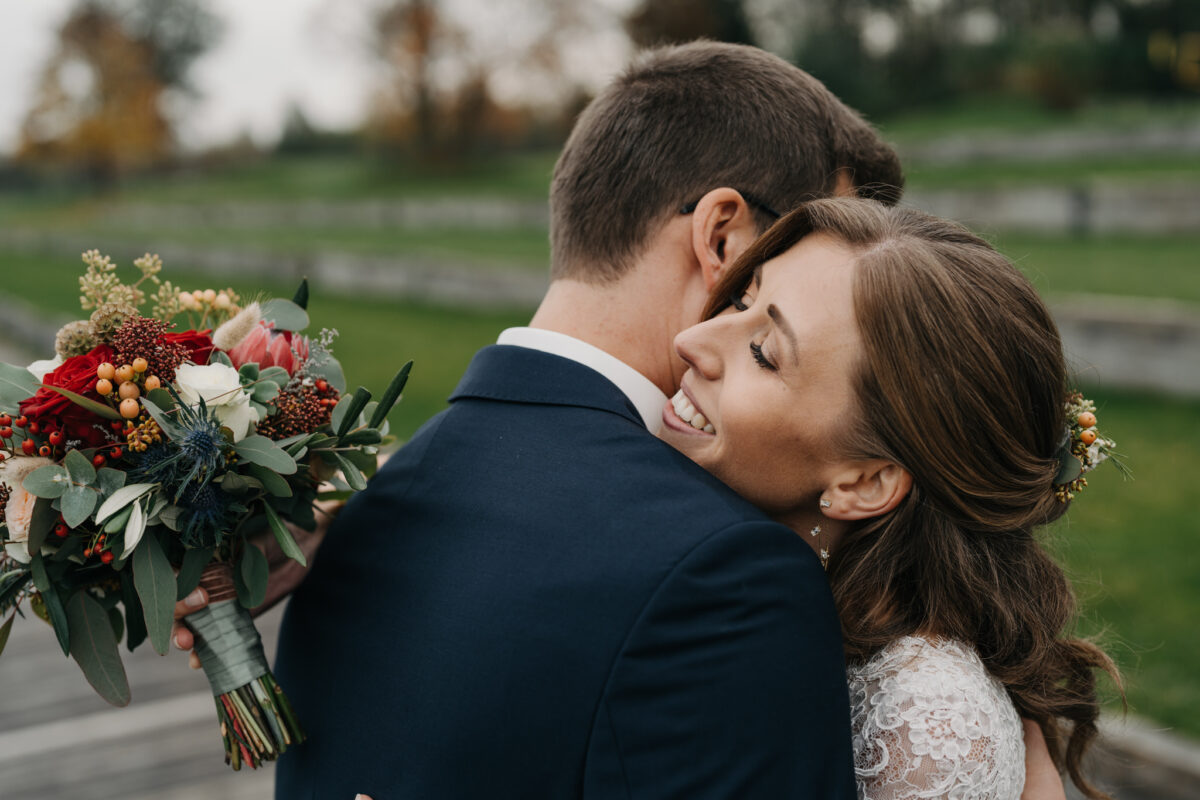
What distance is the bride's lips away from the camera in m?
2.08

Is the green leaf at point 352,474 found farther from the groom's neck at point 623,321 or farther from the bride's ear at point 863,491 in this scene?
the bride's ear at point 863,491

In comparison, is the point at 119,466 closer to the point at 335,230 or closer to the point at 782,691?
the point at 782,691

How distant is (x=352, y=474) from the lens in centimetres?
197

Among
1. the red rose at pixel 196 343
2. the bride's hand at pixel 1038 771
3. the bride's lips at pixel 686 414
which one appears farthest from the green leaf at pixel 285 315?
the bride's hand at pixel 1038 771

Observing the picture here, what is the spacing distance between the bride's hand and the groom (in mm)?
986

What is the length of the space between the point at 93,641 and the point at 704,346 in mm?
1293

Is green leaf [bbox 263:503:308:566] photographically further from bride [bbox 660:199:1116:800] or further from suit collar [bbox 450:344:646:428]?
bride [bbox 660:199:1116:800]

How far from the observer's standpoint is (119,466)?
6.24 feet

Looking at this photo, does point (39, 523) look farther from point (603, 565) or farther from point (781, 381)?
point (781, 381)

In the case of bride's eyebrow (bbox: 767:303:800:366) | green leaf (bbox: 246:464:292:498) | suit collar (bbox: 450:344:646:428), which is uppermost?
bride's eyebrow (bbox: 767:303:800:366)

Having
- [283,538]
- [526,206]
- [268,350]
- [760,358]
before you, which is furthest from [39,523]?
[526,206]

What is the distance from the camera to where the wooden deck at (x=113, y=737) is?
4.93 m

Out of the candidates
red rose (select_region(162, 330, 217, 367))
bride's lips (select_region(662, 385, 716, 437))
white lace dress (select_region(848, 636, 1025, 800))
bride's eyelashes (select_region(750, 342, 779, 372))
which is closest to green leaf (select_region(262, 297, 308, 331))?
red rose (select_region(162, 330, 217, 367))

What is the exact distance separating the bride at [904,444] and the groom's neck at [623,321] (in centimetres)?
12
